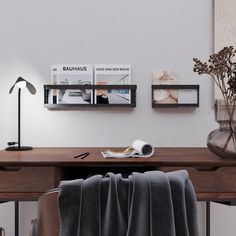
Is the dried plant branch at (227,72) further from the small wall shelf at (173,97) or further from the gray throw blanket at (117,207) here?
the gray throw blanket at (117,207)

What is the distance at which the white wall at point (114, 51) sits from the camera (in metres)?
2.08

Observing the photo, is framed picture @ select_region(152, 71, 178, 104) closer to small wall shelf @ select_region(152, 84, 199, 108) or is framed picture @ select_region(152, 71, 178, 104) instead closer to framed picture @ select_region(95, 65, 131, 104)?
small wall shelf @ select_region(152, 84, 199, 108)

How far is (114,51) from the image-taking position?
6.85 ft

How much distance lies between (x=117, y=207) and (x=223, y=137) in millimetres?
882

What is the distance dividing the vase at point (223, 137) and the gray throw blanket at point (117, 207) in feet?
2.44

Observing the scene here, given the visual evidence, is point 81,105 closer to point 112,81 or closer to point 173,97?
point 112,81

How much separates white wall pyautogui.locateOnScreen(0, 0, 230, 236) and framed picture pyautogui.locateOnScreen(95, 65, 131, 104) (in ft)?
0.20

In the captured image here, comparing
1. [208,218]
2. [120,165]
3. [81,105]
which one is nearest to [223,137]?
[120,165]

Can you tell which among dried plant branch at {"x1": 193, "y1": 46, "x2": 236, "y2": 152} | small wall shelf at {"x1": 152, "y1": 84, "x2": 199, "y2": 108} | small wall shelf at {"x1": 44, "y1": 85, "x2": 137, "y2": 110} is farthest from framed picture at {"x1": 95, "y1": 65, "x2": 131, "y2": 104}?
dried plant branch at {"x1": 193, "y1": 46, "x2": 236, "y2": 152}

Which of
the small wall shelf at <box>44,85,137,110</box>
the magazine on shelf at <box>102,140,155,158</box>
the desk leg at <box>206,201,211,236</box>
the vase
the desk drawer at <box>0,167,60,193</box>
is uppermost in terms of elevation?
the small wall shelf at <box>44,85,137,110</box>

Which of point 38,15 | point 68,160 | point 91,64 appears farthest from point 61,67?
point 68,160

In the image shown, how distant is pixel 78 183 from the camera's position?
2.66 ft

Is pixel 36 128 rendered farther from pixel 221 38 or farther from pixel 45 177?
pixel 221 38

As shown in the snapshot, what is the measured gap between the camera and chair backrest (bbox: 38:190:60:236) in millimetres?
819
